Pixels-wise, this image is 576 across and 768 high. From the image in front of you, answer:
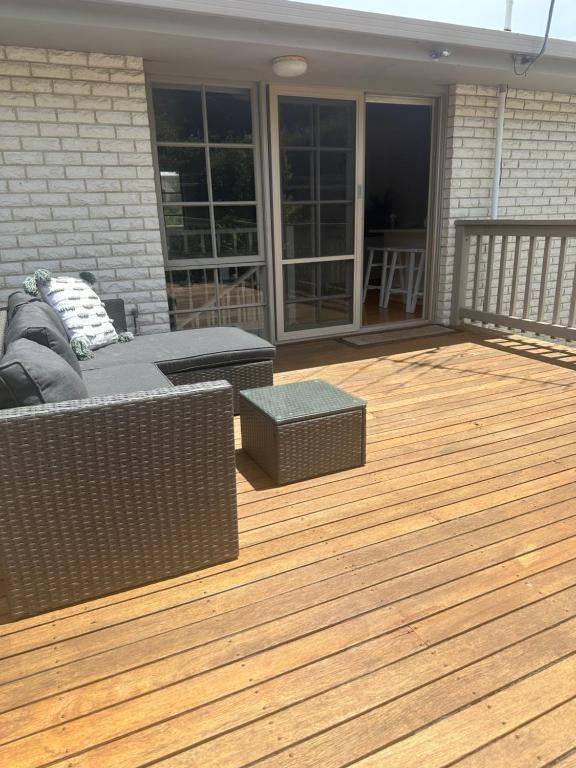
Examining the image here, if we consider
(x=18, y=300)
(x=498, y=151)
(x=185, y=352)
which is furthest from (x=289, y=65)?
(x=498, y=151)

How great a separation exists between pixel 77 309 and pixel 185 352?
0.67 metres

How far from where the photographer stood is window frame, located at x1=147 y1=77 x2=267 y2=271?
4047mm

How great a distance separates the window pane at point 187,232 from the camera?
4.29 meters

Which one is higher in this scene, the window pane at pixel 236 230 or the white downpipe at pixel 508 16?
the white downpipe at pixel 508 16

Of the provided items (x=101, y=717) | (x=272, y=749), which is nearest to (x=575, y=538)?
(x=272, y=749)

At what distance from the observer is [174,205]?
4.27 meters

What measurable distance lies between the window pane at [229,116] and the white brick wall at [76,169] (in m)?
0.60

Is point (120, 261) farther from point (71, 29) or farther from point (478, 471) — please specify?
point (478, 471)

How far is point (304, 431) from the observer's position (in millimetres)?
2359

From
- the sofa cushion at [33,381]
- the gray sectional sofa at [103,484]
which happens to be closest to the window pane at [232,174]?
the gray sectional sofa at [103,484]

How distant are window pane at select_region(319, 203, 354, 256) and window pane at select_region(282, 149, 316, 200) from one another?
224mm

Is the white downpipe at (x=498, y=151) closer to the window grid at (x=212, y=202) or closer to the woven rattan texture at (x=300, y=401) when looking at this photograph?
the window grid at (x=212, y=202)

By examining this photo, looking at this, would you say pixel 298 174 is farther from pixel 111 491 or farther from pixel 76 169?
pixel 111 491

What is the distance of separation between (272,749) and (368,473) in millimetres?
1419
